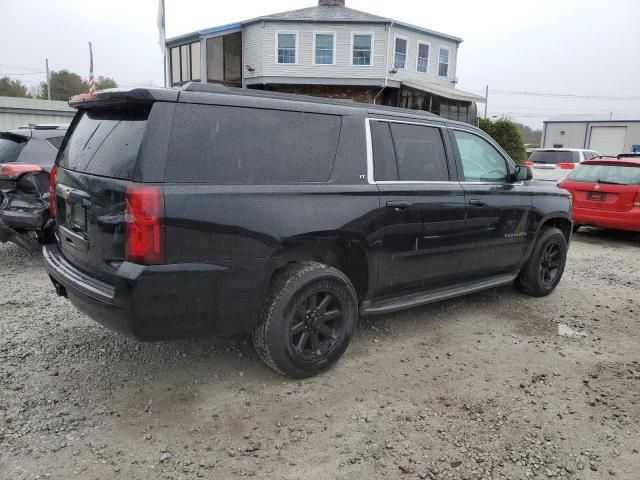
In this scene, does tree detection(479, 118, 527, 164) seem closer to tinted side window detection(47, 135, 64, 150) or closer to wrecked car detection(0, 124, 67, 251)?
tinted side window detection(47, 135, 64, 150)

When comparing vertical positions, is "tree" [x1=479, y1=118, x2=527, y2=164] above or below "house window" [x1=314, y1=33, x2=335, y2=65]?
below

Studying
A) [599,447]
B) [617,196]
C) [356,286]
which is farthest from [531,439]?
[617,196]

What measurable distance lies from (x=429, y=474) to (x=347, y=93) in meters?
24.7

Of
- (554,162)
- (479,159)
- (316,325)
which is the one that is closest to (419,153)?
(479,159)

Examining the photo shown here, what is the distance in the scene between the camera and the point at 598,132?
40281mm

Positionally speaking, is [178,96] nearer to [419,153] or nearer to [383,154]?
[383,154]

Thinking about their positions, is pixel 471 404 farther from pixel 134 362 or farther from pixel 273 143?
pixel 134 362

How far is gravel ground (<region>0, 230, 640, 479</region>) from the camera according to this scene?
8.82ft

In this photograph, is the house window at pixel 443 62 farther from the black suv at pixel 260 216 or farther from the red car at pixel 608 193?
the black suv at pixel 260 216

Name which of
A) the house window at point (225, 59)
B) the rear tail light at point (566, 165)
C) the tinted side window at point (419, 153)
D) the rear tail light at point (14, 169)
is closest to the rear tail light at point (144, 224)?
the tinted side window at point (419, 153)

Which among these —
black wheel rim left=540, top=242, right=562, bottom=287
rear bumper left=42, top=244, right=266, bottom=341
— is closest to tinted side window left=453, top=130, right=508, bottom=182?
black wheel rim left=540, top=242, right=562, bottom=287

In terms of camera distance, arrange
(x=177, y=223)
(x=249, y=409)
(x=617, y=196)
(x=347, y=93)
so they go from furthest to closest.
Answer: (x=347, y=93) → (x=617, y=196) → (x=249, y=409) → (x=177, y=223)

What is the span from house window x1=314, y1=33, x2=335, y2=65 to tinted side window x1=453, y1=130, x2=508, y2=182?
21.2 metres

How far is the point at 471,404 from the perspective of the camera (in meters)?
3.30
